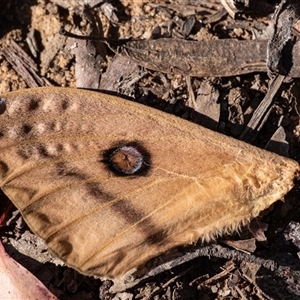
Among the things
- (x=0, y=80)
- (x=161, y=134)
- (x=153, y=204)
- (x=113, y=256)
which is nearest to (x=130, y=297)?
(x=113, y=256)

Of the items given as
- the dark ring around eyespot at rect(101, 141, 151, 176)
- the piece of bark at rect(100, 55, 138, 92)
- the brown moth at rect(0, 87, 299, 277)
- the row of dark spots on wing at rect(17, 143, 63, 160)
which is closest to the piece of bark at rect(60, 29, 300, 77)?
the piece of bark at rect(100, 55, 138, 92)

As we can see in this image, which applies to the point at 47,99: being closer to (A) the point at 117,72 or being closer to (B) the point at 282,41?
(A) the point at 117,72

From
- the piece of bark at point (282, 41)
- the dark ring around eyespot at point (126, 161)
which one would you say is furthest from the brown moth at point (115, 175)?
the piece of bark at point (282, 41)

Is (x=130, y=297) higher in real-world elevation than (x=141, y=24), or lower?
lower

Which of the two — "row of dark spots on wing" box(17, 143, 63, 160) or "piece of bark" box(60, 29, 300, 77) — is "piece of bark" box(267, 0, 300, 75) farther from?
"row of dark spots on wing" box(17, 143, 63, 160)

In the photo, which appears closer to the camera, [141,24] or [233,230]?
[233,230]

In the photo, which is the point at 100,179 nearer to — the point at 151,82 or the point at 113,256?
the point at 113,256

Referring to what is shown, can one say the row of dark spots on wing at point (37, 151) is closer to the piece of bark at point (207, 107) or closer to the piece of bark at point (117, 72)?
the piece of bark at point (117, 72)
